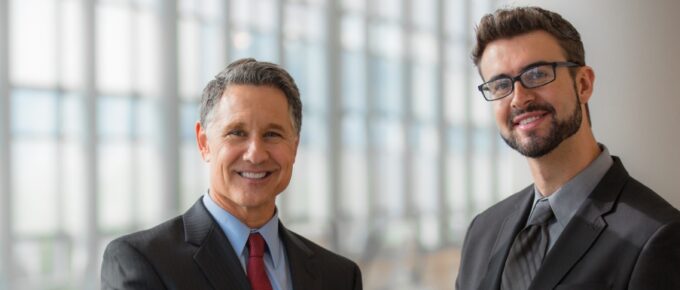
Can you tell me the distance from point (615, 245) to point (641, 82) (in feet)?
14.4

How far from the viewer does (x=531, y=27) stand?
88.0 inches

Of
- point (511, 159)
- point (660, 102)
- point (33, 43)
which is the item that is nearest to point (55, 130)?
point (33, 43)

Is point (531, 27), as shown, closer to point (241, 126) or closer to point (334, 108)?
point (241, 126)

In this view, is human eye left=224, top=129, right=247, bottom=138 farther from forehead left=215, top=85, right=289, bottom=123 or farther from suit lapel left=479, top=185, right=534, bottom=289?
suit lapel left=479, top=185, right=534, bottom=289

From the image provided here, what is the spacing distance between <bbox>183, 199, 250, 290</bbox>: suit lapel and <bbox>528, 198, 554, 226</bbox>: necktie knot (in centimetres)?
87

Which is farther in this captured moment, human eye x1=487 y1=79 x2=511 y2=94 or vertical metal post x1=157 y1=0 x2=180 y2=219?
vertical metal post x1=157 y1=0 x2=180 y2=219

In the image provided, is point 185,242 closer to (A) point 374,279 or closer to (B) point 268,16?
(B) point 268,16

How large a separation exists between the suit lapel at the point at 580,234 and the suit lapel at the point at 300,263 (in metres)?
0.60

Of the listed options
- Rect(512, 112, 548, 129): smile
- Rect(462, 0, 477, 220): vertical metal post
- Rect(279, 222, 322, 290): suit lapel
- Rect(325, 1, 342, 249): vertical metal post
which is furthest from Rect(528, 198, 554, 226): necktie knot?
Rect(462, 0, 477, 220): vertical metal post

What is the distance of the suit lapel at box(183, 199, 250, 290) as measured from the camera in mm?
1945

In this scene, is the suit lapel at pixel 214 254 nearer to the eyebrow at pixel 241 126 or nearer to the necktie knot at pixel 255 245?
the necktie knot at pixel 255 245

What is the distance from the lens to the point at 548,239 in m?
2.22

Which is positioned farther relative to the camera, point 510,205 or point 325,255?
point 510,205

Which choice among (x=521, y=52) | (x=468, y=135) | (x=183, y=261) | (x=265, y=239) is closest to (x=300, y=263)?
(x=265, y=239)
